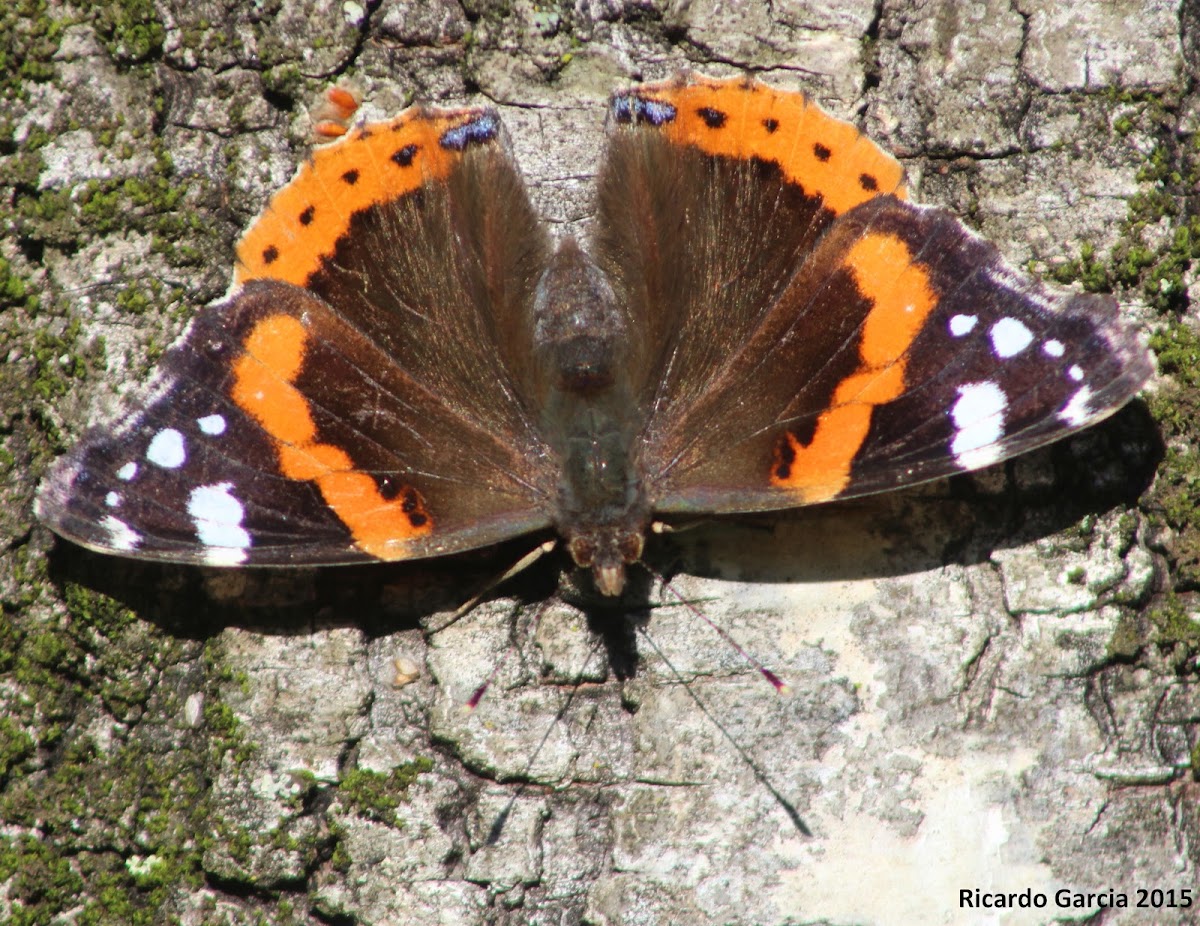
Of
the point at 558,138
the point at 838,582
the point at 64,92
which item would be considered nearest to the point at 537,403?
the point at 558,138

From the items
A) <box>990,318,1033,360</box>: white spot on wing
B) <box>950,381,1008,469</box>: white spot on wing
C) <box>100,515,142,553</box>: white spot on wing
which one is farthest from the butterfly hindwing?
<box>990,318,1033,360</box>: white spot on wing

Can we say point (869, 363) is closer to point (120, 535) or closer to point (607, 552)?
point (607, 552)

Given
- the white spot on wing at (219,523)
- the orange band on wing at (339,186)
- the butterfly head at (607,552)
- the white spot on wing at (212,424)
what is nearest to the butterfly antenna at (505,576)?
the butterfly head at (607,552)

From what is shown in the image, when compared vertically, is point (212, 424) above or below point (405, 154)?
below

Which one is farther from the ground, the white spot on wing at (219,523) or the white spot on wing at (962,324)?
the white spot on wing at (962,324)

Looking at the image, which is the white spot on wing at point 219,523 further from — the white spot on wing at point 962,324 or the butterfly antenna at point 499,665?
the white spot on wing at point 962,324

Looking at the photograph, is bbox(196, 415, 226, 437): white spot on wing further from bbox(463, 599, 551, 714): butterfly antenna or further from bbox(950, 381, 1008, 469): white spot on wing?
bbox(950, 381, 1008, 469): white spot on wing

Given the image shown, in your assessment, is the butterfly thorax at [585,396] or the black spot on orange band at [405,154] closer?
the butterfly thorax at [585,396]

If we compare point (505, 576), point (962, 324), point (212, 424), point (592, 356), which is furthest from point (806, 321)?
point (212, 424)
